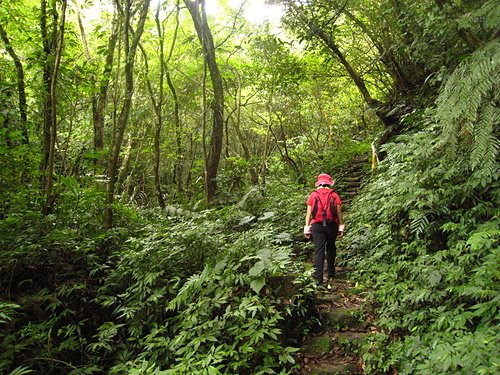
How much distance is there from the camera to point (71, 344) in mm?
4609

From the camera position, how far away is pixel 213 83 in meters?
10.3

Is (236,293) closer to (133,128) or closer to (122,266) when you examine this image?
(122,266)

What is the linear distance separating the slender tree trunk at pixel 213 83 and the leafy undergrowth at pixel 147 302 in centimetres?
483

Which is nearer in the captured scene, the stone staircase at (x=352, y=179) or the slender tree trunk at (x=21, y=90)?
the slender tree trunk at (x=21, y=90)

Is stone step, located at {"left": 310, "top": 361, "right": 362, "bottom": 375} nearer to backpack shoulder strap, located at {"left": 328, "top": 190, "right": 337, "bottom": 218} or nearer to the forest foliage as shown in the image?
the forest foliage

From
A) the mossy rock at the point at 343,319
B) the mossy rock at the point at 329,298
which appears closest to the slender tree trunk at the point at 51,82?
the mossy rock at the point at 329,298

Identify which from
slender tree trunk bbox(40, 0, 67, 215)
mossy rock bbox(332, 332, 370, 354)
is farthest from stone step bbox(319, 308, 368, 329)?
slender tree trunk bbox(40, 0, 67, 215)

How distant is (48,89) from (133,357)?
4.66 metres

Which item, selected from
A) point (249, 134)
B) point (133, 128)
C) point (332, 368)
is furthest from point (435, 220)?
point (249, 134)

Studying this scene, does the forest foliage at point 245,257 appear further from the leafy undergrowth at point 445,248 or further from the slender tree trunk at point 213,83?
the slender tree trunk at point 213,83

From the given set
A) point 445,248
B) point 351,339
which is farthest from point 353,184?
point 351,339

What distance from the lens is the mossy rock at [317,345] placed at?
4421 mm

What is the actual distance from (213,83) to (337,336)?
7.81m

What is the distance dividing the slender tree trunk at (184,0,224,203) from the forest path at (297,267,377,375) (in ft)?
19.6
